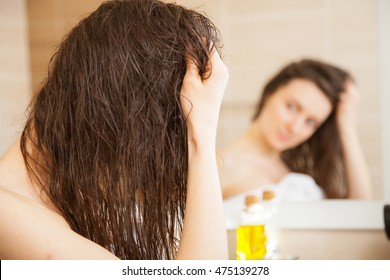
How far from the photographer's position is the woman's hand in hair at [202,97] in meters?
0.74

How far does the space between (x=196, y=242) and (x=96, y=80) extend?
0.24 m

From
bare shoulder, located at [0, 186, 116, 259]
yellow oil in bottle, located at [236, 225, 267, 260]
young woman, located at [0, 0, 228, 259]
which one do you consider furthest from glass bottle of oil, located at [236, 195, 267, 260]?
bare shoulder, located at [0, 186, 116, 259]

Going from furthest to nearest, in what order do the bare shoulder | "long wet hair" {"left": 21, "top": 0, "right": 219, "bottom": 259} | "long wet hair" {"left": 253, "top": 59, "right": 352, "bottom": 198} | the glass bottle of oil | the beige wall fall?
"long wet hair" {"left": 253, "top": 59, "right": 352, "bottom": 198} → the beige wall → the glass bottle of oil → "long wet hair" {"left": 21, "top": 0, "right": 219, "bottom": 259} → the bare shoulder

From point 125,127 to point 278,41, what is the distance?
78 centimetres

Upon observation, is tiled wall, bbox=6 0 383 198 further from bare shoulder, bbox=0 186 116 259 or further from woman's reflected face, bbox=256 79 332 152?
bare shoulder, bbox=0 186 116 259

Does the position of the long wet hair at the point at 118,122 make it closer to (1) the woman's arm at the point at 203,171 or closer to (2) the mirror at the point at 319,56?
(1) the woman's arm at the point at 203,171

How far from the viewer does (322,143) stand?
1.42 meters

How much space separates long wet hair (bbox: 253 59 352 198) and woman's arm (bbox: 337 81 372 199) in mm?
13

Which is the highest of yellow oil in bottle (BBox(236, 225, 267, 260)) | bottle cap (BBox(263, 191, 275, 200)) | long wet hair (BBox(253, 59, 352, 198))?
long wet hair (BBox(253, 59, 352, 198))

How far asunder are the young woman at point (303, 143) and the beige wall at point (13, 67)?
0.50 m

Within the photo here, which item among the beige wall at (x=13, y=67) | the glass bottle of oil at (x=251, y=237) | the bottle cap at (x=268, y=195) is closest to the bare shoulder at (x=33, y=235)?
the glass bottle of oil at (x=251, y=237)

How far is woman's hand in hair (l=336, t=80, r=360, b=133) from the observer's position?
1.42m

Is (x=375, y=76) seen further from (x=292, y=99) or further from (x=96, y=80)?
(x=96, y=80)
